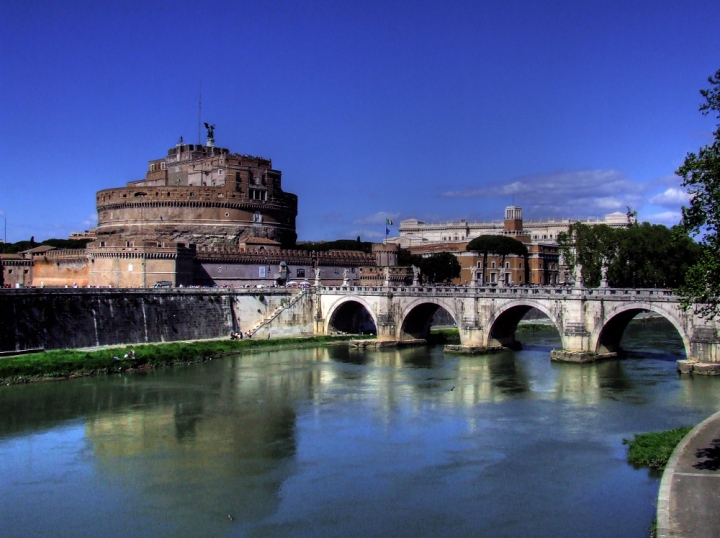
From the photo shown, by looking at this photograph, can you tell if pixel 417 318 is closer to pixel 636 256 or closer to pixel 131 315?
pixel 636 256

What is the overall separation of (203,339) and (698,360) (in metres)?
24.6

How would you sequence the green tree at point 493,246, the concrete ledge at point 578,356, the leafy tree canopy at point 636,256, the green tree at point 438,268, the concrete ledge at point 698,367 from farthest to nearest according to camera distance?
the green tree at point 493,246 → the green tree at point 438,268 → the leafy tree canopy at point 636,256 → the concrete ledge at point 578,356 → the concrete ledge at point 698,367

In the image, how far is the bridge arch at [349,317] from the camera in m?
46.5

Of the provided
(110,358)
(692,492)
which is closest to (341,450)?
(692,492)

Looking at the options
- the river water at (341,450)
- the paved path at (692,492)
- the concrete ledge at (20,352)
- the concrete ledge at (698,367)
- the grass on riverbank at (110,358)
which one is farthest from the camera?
the concrete ledge at (20,352)

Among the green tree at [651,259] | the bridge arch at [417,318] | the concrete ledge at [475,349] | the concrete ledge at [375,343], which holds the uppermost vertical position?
the green tree at [651,259]

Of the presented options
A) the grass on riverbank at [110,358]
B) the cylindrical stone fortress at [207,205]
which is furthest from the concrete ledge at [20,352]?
the cylindrical stone fortress at [207,205]

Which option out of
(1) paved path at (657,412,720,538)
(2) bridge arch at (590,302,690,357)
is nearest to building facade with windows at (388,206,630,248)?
(2) bridge arch at (590,302,690,357)

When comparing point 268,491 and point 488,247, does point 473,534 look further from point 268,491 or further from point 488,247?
point 488,247

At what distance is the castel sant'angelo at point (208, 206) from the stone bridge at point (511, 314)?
11977 millimetres

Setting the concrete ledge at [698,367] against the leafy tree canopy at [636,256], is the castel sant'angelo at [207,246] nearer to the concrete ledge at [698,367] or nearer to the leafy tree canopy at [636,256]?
the leafy tree canopy at [636,256]

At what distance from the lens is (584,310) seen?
34.5 metres

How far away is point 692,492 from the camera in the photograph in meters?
13.2

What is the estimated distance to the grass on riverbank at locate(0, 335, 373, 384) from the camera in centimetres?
3014
